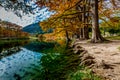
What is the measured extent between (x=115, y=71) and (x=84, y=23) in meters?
38.5

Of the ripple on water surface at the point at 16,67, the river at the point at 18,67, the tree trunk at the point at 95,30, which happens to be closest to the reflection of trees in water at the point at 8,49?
the river at the point at 18,67

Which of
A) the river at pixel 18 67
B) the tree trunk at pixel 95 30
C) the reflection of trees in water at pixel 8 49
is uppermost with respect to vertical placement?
the tree trunk at pixel 95 30

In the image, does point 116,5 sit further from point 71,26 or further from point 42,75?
point 42,75

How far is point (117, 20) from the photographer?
5091cm

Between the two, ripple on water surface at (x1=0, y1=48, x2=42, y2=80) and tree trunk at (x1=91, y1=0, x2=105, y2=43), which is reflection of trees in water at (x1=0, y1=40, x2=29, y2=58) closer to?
ripple on water surface at (x1=0, y1=48, x2=42, y2=80)

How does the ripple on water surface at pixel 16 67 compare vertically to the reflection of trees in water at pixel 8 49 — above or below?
above

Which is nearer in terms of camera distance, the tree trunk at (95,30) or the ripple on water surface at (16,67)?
the ripple on water surface at (16,67)

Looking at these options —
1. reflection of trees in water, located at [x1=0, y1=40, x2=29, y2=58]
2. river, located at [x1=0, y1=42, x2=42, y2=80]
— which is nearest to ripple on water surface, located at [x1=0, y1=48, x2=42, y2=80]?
river, located at [x1=0, y1=42, x2=42, y2=80]

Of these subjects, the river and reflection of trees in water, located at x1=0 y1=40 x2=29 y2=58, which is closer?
the river

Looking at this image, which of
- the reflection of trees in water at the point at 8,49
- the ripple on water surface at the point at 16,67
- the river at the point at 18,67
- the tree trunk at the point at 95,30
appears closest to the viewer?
the river at the point at 18,67

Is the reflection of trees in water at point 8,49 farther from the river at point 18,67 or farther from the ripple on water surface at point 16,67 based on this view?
the ripple on water surface at point 16,67

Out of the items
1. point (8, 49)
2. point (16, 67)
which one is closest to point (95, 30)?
point (16, 67)

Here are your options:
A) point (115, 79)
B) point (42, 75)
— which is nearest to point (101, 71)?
point (115, 79)

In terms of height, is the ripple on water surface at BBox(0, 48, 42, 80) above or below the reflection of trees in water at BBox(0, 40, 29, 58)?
above
